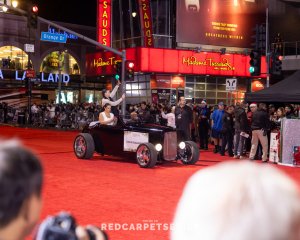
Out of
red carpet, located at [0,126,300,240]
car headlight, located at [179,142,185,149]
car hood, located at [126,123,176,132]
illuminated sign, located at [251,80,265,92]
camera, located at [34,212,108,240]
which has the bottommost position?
red carpet, located at [0,126,300,240]

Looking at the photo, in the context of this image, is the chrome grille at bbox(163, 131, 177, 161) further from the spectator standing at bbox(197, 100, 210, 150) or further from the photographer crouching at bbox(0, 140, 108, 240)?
the photographer crouching at bbox(0, 140, 108, 240)

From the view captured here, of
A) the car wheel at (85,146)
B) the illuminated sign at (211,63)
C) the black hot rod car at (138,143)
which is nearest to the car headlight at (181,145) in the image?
the black hot rod car at (138,143)

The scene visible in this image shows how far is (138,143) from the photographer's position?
13.1m

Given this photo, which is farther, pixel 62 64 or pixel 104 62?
pixel 62 64

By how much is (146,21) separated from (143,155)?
24658 millimetres

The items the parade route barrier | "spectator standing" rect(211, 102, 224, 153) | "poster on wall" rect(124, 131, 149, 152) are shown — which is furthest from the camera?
"spectator standing" rect(211, 102, 224, 153)

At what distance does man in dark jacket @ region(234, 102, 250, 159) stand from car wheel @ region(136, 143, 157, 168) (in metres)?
4.62

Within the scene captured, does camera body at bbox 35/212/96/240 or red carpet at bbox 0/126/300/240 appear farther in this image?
red carpet at bbox 0/126/300/240

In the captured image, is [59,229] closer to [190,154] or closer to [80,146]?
[190,154]

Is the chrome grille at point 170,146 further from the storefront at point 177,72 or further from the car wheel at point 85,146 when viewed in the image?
the storefront at point 177,72

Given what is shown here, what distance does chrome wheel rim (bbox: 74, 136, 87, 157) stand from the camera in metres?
14.2

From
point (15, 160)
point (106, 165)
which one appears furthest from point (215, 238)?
point (106, 165)

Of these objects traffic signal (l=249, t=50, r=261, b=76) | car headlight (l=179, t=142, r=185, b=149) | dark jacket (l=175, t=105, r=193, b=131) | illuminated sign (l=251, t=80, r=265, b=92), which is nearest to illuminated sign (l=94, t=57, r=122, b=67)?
illuminated sign (l=251, t=80, r=265, b=92)

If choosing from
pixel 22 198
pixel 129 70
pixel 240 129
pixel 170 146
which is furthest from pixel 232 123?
pixel 22 198
